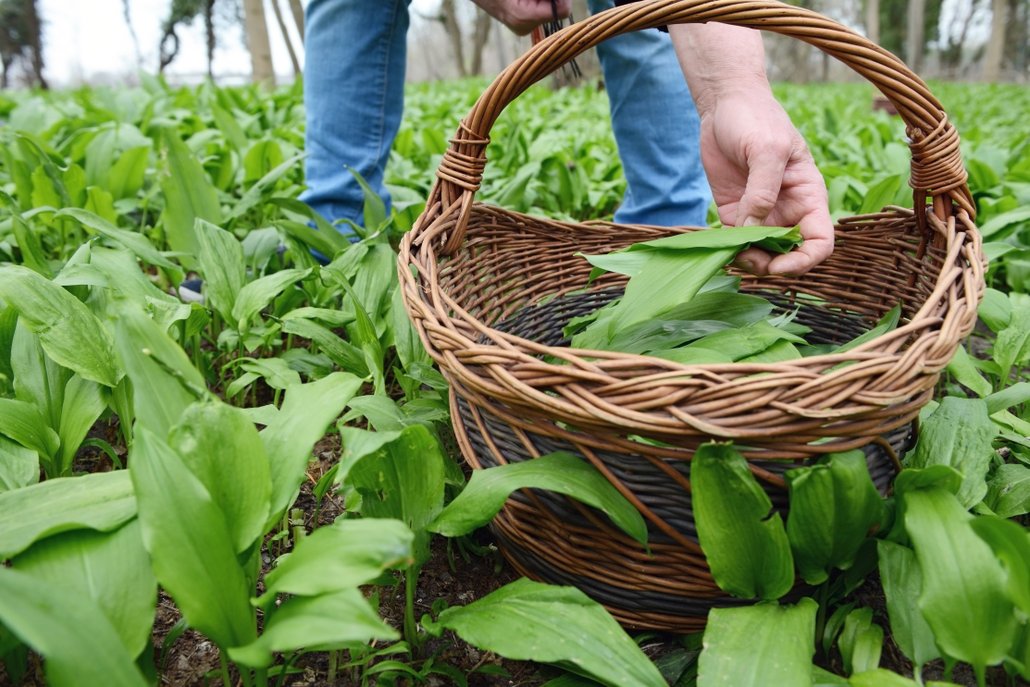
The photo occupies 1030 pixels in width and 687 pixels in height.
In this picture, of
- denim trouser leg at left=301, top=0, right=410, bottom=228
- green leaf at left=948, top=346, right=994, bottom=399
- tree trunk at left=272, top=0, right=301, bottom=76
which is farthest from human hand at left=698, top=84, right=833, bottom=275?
tree trunk at left=272, top=0, right=301, bottom=76

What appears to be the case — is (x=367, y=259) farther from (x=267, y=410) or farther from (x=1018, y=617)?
(x=1018, y=617)

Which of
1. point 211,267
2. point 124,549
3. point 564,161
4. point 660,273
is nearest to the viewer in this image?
point 124,549

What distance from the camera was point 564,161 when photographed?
9.13 feet

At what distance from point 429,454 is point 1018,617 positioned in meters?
0.70

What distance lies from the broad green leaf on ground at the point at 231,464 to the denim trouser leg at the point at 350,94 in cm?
135

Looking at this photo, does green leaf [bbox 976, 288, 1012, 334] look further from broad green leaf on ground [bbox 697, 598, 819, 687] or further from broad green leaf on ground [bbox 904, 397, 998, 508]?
broad green leaf on ground [bbox 697, 598, 819, 687]

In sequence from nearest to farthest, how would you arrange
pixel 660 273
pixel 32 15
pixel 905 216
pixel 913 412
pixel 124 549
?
pixel 124 549
pixel 913 412
pixel 660 273
pixel 905 216
pixel 32 15

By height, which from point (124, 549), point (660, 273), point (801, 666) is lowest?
point (801, 666)

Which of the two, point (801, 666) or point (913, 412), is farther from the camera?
point (913, 412)

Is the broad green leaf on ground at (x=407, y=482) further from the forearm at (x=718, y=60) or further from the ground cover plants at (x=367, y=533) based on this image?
the forearm at (x=718, y=60)

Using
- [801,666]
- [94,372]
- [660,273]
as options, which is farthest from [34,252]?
[801,666]

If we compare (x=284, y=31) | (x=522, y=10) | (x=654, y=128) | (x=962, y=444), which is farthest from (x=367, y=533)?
(x=284, y=31)

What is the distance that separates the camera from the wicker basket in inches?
32.5

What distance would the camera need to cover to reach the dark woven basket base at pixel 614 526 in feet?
3.02
